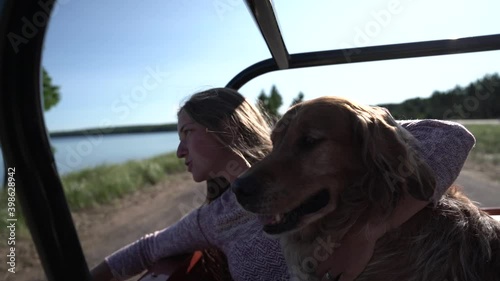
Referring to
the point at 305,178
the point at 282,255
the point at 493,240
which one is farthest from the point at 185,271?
the point at 493,240

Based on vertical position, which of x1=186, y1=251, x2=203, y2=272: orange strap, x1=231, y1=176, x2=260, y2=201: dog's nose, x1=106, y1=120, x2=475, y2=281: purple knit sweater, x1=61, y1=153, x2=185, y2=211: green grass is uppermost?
x1=231, y1=176, x2=260, y2=201: dog's nose

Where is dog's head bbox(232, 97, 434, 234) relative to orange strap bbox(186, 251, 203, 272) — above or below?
above

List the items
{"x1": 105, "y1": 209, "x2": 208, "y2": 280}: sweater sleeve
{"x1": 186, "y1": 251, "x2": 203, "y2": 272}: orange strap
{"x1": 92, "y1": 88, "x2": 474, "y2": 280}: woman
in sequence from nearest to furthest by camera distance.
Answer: {"x1": 92, "y1": 88, "x2": 474, "y2": 280}: woman → {"x1": 186, "y1": 251, "x2": 203, "y2": 272}: orange strap → {"x1": 105, "y1": 209, "x2": 208, "y2": 280}: sweater sleeve

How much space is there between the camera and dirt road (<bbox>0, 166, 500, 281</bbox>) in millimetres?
6445

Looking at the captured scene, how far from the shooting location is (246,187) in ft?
6.18

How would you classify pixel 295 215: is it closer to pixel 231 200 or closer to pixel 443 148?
pixel 231 200

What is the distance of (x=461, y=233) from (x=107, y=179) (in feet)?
38.6

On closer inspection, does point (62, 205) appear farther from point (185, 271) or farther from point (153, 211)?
point (153, 211)

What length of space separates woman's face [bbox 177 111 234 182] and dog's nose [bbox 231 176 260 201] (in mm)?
649

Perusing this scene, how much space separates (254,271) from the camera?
2.14 metres

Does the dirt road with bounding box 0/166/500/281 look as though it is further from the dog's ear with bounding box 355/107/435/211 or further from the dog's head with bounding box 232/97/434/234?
the dog's ear with bounding box 355/107/435/211

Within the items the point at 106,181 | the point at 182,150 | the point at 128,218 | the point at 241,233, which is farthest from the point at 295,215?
the point at 106,181

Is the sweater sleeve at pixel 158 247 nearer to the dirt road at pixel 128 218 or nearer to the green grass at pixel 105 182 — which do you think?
the dirt road at pixel 128 218

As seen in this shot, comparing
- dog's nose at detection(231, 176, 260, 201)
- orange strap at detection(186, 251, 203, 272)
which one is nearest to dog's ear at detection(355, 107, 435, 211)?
dog's nose at detection(231, 176, 260, 201)
